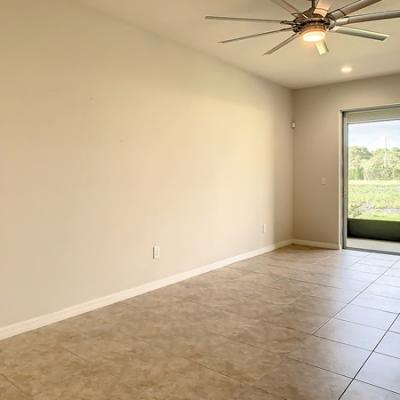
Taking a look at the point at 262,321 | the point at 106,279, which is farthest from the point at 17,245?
the point at 262,321

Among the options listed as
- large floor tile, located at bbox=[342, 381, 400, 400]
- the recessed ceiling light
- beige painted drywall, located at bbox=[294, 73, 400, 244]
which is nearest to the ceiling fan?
the recessed ceiling light

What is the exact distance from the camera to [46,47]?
9.56 ft

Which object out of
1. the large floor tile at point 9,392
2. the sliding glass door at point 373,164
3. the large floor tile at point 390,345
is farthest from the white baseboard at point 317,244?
the large floor tile at point 9,392

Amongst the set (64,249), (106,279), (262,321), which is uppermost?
(64,249)

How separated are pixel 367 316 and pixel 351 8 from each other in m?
2.34

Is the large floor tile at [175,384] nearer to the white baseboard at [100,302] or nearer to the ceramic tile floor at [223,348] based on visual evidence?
the ceramic tile floor at [223,348]

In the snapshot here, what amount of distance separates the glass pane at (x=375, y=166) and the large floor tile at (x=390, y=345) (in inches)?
148

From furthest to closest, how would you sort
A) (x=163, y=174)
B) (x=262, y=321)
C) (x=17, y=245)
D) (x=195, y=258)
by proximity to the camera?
(x=195, y=258)
(x=163, y=174)
(x=262, y=321)
(x=17, y=245)

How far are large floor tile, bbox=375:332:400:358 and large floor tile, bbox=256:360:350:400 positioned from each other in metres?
0.51

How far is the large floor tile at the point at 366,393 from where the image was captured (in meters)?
1.97

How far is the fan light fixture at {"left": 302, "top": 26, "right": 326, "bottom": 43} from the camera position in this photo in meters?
2.79

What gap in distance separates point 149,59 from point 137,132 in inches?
29.6

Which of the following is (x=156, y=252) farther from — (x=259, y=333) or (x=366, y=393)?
(x=366, y=393)

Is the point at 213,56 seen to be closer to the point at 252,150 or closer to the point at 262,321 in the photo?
the point at 252,150
